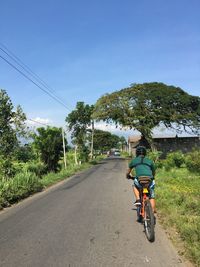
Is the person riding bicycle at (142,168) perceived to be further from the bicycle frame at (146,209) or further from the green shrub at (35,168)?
the green shrub at (35,168)

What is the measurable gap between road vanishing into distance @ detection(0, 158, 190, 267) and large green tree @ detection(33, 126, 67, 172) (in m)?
20.9

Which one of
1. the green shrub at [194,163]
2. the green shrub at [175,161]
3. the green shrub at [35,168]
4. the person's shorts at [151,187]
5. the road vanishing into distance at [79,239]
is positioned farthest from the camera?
the green shrub at [175,161]

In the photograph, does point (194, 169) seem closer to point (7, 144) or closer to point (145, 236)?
point (7, 144)

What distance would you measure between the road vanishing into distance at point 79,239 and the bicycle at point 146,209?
0.63 feet

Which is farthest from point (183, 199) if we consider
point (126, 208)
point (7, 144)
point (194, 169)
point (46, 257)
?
point (194, 169)

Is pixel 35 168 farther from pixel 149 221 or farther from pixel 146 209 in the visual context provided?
pixel 149 221

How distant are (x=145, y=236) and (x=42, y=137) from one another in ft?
86.1

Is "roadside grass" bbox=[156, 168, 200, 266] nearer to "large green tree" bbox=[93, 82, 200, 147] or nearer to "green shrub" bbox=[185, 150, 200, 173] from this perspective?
"green shrub" bbox=[185, 150, 200, 173]

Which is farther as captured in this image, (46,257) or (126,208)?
(126,208)

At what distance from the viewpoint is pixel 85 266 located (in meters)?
6.07

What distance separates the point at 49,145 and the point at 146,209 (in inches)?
1044

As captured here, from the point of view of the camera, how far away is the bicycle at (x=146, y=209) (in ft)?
25.1

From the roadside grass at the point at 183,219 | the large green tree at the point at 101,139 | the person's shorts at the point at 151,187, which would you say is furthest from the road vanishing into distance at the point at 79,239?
the large green tree at the point at 101,139

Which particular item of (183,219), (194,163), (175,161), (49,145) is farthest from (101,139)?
(183,219)
